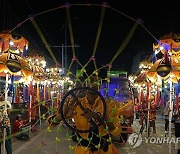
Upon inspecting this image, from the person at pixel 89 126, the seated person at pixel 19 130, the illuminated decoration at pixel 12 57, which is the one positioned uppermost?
the illuminated decoration at pixel 12 57

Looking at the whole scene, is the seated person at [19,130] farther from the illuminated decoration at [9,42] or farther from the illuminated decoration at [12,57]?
the illuminated decoration at [9,42]

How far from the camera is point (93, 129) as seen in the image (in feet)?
14.4

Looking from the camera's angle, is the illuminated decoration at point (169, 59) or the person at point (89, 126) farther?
the illuminated decoration at point (169, 59)

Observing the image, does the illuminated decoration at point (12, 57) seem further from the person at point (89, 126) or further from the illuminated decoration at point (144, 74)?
the illuminated decoration at point (144, 74)

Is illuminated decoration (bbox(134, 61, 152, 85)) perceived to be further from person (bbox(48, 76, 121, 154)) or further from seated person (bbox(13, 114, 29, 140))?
person (bbox(48, 76, 121, 154))

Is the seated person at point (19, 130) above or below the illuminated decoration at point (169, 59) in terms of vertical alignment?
below

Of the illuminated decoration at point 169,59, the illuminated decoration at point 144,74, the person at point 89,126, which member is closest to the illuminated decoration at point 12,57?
the person at point 89,126

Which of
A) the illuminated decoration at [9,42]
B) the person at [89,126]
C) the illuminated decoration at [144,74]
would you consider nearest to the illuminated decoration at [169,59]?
the person at [89,126]

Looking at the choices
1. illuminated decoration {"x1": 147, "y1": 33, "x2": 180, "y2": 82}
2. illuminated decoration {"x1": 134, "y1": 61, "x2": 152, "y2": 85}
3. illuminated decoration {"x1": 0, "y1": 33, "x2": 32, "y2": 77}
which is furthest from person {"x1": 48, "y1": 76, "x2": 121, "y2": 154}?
illuminated decoration {"x1": 134, "y1": 61, "x2": 152, "y2": 85}

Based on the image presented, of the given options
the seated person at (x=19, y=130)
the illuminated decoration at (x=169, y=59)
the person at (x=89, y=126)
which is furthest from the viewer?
the seated person at (x=19, y=130)

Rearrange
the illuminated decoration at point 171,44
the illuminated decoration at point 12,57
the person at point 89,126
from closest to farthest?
the person at point 89,126 < the illuminated decoration at point 12,57 < the illuminated decoration at point 171,44

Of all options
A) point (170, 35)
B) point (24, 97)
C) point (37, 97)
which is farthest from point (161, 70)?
point (24, 97)

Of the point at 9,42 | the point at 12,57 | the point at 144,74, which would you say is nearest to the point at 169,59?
the point at 12,57

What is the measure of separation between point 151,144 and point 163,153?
1761mm
